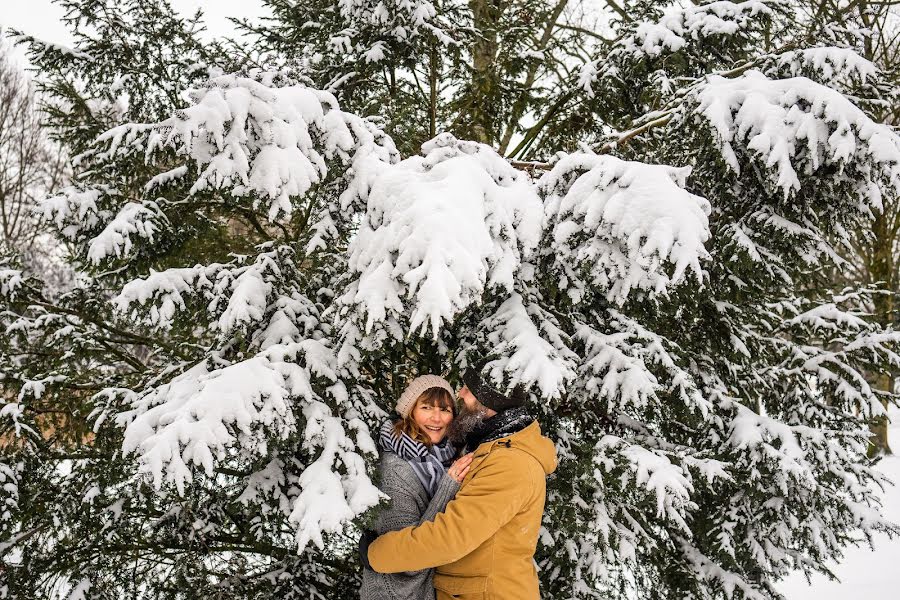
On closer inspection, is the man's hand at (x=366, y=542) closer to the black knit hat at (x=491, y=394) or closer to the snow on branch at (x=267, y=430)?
the snow on branch at (x=267, y=430)

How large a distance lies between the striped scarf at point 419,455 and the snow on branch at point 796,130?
6.15 ft

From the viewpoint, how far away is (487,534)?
2.27 metres

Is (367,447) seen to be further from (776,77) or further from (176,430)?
(776,77)

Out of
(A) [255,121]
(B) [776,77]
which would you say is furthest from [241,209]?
(B) [776,77]

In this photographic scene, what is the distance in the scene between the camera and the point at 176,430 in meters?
2.01

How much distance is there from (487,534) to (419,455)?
53cm

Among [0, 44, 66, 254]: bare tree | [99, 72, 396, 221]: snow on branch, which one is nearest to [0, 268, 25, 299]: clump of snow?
[99, 72, 396, 221]: snow on branch

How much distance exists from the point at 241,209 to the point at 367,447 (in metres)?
2.60

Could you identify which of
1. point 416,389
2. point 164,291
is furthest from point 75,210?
point 416,389

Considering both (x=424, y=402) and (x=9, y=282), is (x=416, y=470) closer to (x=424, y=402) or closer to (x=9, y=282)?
(x=424, y=402)

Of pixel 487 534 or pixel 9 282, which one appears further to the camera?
pixel 9 282

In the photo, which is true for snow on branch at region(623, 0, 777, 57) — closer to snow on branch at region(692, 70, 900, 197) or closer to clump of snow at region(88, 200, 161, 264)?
snow on branch at region(692, 70, 900, 197)

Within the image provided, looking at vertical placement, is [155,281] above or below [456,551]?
above

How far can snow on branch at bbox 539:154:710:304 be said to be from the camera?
77.2 inches
